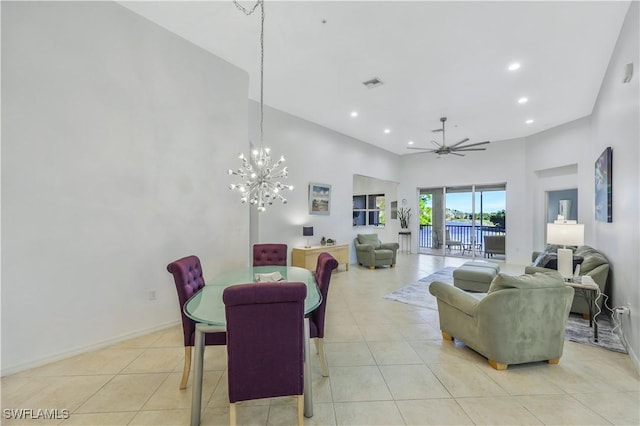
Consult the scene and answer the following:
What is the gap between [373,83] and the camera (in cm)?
450

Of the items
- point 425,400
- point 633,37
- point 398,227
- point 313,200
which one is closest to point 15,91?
point 425,400

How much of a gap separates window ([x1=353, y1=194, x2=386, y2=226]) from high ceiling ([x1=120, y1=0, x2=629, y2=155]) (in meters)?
3.93

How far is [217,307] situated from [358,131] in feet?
20.4

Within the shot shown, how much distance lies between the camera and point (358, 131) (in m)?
7.24

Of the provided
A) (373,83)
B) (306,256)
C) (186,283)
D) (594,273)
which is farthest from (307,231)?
(594,273)

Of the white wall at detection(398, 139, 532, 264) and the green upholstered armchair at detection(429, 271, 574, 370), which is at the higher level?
the white wall at detection(398, 139, 532, 264)

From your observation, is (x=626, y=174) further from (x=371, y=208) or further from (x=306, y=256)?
(x=371, y=208)

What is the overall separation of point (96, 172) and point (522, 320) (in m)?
4.40

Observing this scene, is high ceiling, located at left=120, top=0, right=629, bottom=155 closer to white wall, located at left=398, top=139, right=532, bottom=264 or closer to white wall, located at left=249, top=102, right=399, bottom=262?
white wall, located at left=249, top=102, right=399, bottom=262

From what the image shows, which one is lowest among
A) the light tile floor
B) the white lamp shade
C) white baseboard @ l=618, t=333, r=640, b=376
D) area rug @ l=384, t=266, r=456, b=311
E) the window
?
the light tile floor

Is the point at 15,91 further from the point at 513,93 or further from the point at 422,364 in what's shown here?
the point at 513,93

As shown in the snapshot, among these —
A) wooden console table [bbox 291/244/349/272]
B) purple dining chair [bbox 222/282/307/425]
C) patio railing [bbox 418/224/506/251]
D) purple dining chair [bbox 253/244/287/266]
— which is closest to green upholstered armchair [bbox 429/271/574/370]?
purple dining chair [bbox 222/282/307/425]

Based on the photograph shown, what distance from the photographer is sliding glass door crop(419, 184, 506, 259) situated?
845 centimetres

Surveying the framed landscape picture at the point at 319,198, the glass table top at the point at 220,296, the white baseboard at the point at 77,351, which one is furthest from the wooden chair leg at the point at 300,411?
the framed landscape picture at the point at 319,198
